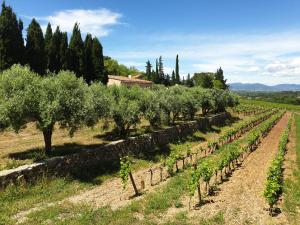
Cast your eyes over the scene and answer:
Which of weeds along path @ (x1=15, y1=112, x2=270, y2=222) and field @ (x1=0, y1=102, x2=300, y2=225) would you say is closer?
field @ (x1=0, y1=102, x2=300, y2=225)

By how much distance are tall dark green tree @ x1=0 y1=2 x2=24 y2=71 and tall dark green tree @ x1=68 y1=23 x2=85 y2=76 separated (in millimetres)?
10250

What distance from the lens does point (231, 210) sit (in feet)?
54.1

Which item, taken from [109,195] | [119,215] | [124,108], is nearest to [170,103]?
[124,108]

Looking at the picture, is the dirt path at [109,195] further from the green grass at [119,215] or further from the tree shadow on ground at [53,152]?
the tree shadow on ground at [53,152]

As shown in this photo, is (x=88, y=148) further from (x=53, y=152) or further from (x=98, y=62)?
(x=98, y=62)

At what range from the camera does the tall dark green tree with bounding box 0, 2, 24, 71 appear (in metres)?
38.6

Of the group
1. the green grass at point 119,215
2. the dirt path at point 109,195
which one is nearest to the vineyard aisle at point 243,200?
the green grass at point 119,215

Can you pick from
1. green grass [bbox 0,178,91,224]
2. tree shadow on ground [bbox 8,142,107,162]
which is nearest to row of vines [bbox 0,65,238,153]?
tree shadow on ground [bbox 8,142,107,162]

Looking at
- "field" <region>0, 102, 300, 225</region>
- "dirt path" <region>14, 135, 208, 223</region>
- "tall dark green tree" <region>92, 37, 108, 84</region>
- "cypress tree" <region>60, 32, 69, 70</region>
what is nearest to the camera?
"field" <region>0, 102, 300, 225</region>

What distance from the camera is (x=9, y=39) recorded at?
3884 cm

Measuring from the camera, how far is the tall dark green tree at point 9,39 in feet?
127

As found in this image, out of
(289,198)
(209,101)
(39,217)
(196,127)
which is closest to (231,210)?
(289,198)

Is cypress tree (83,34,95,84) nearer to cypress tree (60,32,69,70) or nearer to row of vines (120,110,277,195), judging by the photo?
cypress tree (60,32,69,70)

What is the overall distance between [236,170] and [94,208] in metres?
13.9
